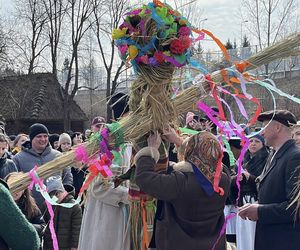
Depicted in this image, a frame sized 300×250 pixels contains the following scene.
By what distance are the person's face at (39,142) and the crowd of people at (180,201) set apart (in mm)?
730

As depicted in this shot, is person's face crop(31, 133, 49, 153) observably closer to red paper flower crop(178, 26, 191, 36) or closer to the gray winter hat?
the gray winter hat

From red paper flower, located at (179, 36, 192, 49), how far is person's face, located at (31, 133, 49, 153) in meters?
2.92

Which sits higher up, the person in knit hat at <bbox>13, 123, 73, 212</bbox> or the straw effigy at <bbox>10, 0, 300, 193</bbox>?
the straw effigy at <bbox>10, 0, 300, 193</bbox>

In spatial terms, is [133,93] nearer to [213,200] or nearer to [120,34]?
[120,34]

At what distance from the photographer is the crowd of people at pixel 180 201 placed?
114 inches

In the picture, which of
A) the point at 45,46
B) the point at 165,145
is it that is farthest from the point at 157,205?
the point at 45,46

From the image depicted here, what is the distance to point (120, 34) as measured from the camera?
9.95 feet

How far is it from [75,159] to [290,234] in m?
1.71

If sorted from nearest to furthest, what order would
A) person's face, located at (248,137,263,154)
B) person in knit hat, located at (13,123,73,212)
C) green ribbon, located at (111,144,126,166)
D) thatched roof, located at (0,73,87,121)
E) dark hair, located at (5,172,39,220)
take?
green ribbon, located at (111,144,126,166)
dark hair, located at (5,172,39,220)
person in knit hat, located at (13,123,73,212)
person's face, located at (248,137,263,154)
thatched roof, located at (0,73,87,121)

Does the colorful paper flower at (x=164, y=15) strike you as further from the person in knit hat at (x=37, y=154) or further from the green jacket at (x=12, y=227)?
the person in knit hat at (x=37, y=154)

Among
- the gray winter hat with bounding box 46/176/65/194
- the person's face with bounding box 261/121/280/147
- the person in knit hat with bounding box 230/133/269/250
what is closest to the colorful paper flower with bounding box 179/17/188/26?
the person's face with bounding box 261/121/280/147

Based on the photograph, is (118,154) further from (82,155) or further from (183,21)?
(183,21)

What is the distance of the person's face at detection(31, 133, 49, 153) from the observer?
541 cm

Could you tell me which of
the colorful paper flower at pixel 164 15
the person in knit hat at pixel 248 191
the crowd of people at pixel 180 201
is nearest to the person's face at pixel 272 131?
the crowd of people at pixel 180 201
